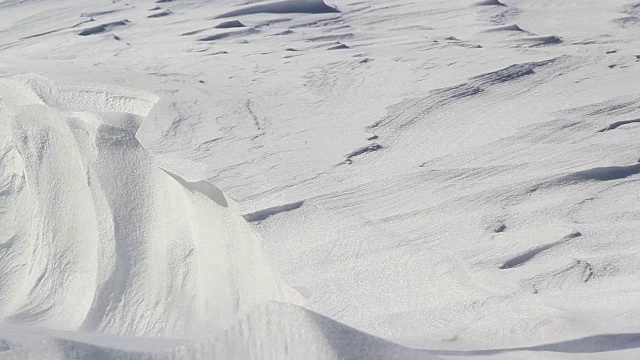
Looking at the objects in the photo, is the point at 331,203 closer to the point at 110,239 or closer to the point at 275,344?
the point at 110,239

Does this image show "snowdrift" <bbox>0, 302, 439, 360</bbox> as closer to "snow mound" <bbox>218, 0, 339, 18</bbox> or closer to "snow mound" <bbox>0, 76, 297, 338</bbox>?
"snow mound" <bbox>0, 76, 297, 338</bbox>

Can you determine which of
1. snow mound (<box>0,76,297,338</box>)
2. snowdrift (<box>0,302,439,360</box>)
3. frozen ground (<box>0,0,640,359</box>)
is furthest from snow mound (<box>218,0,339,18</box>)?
snowdrift (<box>0,302,439,360</box>)

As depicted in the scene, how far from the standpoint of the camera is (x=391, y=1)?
135 inches

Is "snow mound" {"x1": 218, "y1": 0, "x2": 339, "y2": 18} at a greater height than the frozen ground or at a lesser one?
greater

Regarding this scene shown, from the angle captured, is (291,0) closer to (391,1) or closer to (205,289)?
(391,1)

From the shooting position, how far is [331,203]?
1696mm

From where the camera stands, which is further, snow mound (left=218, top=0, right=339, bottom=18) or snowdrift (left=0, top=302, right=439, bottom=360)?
snow mound (left=218, top=0, right=339, bottom=18)

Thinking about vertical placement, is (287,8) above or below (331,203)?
above

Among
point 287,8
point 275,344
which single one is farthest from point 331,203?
point 287,8

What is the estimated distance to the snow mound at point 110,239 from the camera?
1535mm

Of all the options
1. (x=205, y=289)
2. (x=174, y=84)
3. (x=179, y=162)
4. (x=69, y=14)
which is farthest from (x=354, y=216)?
(x=69, y=14)

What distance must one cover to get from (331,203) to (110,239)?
17.2 inches

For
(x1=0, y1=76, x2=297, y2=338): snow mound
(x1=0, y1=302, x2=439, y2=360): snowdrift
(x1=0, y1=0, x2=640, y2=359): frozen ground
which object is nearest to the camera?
(x1=0, y1=302, x2=439, y2=360): snowdrift

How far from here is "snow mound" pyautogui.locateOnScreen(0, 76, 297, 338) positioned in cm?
154
